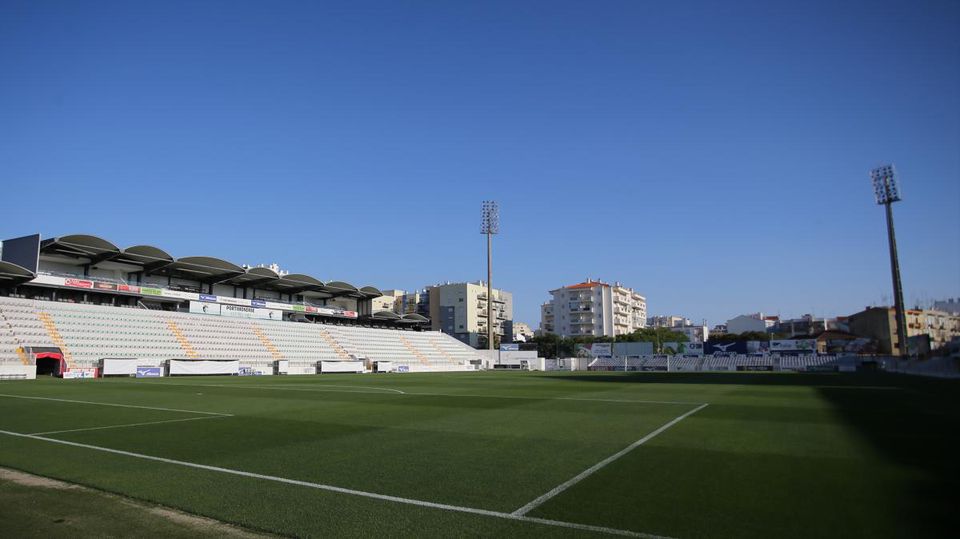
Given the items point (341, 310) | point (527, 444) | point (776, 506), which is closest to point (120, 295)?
point (341, 310)

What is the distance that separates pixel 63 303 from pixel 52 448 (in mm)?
43128

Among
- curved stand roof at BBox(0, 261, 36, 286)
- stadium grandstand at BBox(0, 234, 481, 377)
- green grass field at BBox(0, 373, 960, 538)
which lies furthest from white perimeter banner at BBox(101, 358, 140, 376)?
green grass field at BBox(0, 373, 960, 538)

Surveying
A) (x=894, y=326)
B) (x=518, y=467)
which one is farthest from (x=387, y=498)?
(x=894, y=326)

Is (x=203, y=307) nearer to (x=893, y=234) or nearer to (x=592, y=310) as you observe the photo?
(x=893, y=234)

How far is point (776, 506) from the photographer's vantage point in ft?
19.8

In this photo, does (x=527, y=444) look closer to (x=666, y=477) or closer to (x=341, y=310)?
(x=666, y=477)

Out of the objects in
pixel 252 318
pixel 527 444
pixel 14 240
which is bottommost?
pixel 527 444

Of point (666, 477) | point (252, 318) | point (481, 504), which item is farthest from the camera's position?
point (252, 318)

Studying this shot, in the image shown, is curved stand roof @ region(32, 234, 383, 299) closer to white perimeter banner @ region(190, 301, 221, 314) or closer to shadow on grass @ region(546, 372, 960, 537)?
white perimeter banner @ region(190, 301, 221, 314)

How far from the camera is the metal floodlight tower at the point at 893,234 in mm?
53750

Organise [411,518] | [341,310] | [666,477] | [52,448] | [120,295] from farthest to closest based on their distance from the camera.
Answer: [341,310] → [120,295] → [52,448] → [666,477] → [411,518]

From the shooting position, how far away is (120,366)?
3838 cm

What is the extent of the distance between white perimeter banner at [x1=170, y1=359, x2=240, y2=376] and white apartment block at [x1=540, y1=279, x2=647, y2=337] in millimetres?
94347

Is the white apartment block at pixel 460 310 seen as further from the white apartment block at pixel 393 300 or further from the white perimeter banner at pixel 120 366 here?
the white perimeter banner at pixel 120 366
